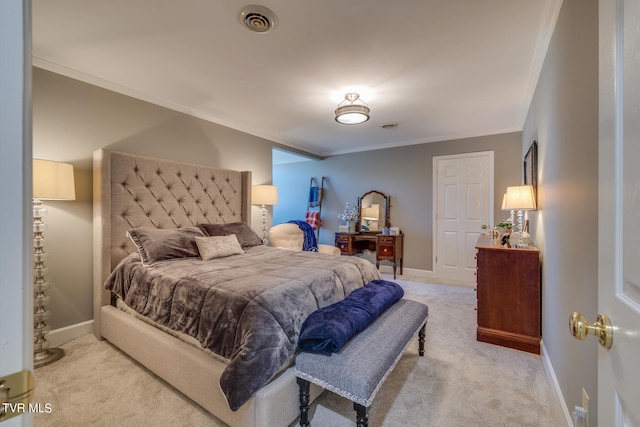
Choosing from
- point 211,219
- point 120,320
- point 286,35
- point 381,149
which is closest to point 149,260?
point 120,320

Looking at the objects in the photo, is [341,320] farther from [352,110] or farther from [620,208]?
[352,110]

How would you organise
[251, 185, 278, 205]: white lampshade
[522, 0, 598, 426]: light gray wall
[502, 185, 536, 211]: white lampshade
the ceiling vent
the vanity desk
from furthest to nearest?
the vanity desk < [251, 185, 278, 205]: white lampshade < [502, 185, 536, 211]: white lampshade < the ceiling vent < [522, 0, 598, 426]: light gray wall

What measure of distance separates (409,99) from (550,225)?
1.78 meters

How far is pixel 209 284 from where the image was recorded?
65.7 inches

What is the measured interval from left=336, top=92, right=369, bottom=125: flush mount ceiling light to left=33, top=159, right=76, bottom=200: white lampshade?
7.73 feet

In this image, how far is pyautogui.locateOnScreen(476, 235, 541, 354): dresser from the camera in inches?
86.4

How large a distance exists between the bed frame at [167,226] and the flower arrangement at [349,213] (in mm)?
2164

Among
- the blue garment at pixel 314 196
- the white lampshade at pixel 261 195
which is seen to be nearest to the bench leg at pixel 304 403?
the white lampshade at pixel 261 195

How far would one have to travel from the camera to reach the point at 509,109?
3.22 metres

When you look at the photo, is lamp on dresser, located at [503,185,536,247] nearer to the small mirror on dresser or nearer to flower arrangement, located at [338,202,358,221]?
the small mirror on dresser

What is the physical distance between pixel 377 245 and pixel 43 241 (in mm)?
3987

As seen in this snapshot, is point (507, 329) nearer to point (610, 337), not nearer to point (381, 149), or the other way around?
point (610, 337)

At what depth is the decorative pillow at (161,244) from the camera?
2.26m

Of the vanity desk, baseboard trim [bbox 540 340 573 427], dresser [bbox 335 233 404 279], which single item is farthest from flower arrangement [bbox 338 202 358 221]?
baseboard trim [bbox 540 340 573 427]
